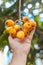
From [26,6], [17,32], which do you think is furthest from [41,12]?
[17,32]

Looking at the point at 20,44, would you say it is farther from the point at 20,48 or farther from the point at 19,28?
the point at 19,28

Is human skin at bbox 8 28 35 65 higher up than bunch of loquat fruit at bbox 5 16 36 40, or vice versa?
bunch of loquat fruit at bbox 5 16 36 40

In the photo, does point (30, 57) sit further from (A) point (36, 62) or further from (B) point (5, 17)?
(B) point (5, 17)

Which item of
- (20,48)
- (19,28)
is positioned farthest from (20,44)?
(19,28)

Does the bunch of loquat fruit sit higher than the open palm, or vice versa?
the bunch of loquat fruit

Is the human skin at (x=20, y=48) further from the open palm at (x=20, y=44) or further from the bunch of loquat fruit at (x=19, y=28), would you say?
the bunch of loquat fruit at (x=19, y=28)

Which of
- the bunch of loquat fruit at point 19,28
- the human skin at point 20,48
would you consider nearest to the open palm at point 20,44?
the human skin at point 20,48

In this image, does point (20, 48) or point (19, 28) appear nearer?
point (19, 28)

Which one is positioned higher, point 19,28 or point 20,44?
point 19,28

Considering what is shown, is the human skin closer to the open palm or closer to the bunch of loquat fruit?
the open palm

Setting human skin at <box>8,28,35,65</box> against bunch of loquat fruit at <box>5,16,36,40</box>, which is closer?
bunch of loquat fruit at <box>5,16,36,40</box>

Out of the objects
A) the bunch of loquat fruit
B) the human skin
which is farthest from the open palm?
the bunch of loquat fruit
